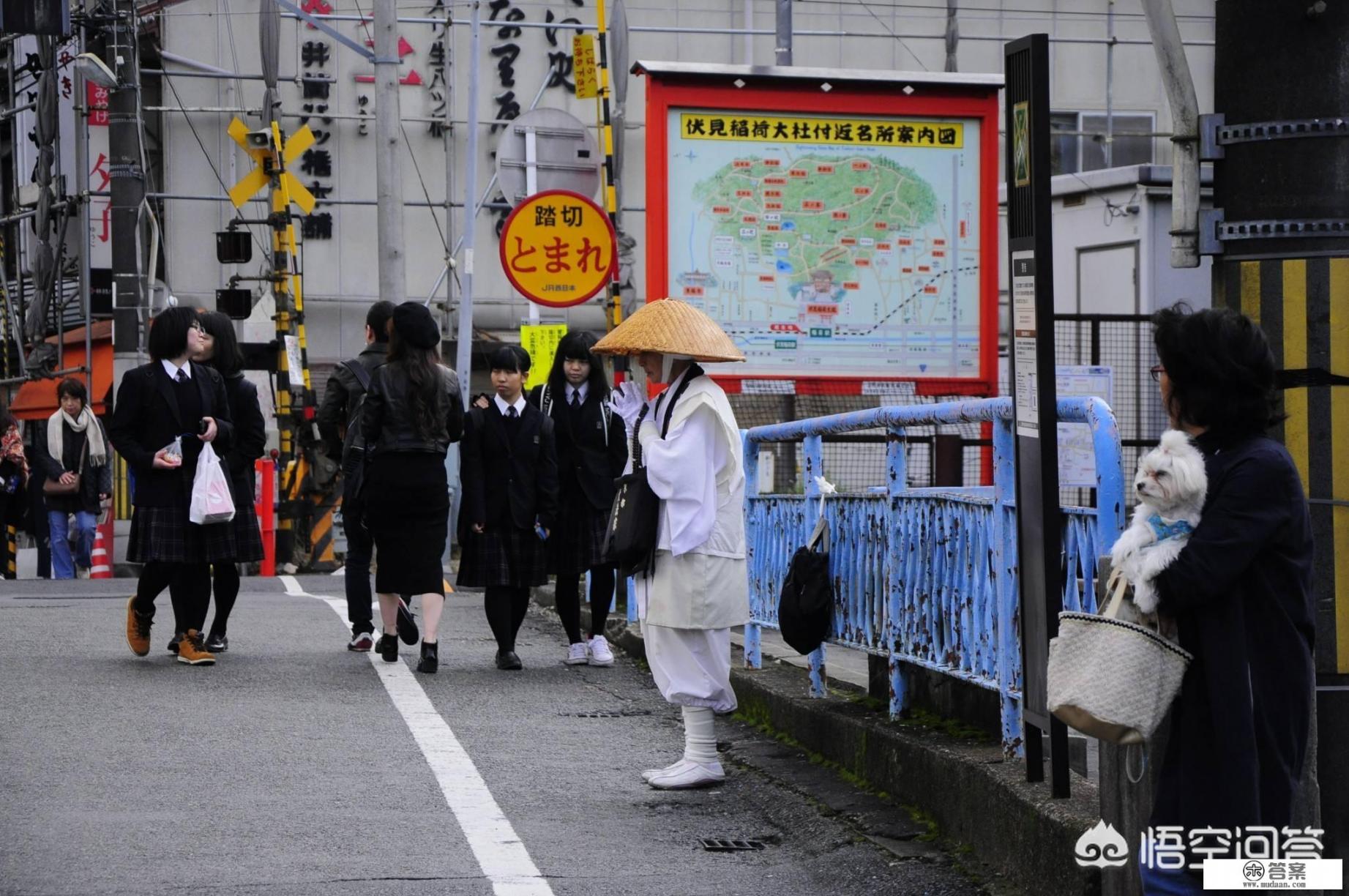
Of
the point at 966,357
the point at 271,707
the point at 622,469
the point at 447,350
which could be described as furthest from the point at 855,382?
the point at 447,350

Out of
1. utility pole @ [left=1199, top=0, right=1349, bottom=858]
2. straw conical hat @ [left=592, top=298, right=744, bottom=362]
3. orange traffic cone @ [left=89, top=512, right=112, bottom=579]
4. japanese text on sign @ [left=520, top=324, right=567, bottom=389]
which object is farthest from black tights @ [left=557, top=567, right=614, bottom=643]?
orange traffic cone @ [left=89, top=512, right=112, bottom=579]

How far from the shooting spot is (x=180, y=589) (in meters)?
9.38

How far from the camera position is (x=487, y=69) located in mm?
28203

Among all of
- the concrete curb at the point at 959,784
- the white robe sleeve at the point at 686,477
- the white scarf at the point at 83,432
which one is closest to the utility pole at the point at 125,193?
the white scarf at the point at 83,432

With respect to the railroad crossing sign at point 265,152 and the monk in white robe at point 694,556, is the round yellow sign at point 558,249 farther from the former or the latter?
the monk in white robe at point 694,556

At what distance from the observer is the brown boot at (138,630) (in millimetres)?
9469

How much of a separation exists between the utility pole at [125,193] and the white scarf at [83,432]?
3147 millimetres

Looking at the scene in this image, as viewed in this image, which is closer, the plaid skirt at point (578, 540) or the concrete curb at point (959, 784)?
the concrete curb at point (959, 784)

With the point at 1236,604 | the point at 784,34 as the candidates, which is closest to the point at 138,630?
the point at 1236,604

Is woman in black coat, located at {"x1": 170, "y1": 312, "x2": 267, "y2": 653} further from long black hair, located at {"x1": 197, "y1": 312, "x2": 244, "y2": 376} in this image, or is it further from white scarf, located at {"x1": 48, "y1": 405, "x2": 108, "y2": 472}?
white scarf, located at {"x1": 48, "y1": 405, "x2": 108, "y2": 472}

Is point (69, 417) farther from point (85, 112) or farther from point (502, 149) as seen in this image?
point (85, 112)

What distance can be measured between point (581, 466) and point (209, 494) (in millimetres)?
1905

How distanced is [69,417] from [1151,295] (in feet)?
33.3

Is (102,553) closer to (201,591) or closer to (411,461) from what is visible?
(201,591)
